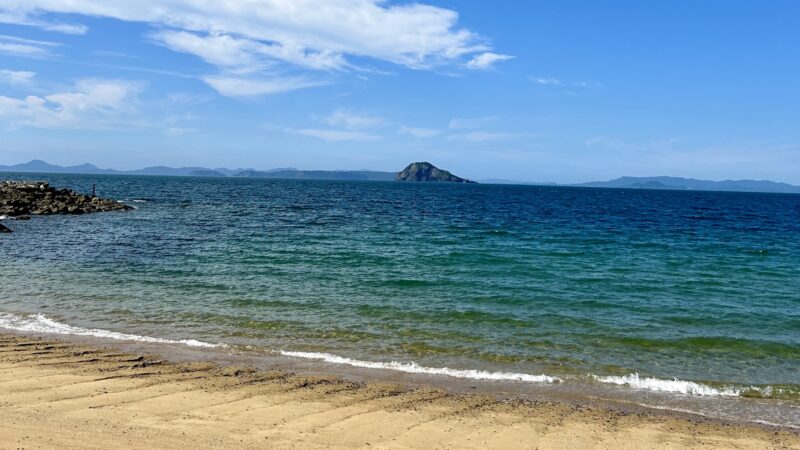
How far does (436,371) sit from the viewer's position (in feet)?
38.6

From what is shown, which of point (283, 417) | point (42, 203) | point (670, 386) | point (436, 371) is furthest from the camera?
point (42, 203)

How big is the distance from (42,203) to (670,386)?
56.9 meters

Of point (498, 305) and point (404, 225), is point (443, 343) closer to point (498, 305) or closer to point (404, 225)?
point (498, 305)

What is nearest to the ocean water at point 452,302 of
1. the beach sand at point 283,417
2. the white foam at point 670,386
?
the white foam at point 670,386

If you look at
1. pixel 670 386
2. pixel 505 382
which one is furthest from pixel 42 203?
pixel 670 386

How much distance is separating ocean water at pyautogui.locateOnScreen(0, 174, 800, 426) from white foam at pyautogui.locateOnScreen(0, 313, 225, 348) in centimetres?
7

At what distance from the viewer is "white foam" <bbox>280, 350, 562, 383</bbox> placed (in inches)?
450

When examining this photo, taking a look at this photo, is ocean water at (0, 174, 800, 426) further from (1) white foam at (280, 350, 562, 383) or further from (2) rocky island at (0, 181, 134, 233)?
(2) rocky island at (0, 181, 134, 233)

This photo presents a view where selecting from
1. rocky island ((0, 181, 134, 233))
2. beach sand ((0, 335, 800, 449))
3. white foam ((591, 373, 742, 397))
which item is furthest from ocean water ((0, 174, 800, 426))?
rocky island ((0, 181, 134, 233))

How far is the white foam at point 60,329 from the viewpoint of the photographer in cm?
1337

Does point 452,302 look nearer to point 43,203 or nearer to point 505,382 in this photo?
point 505,382

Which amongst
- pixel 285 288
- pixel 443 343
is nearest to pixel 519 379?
pixel 443 343

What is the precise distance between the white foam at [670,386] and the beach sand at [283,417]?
1404 millimetres

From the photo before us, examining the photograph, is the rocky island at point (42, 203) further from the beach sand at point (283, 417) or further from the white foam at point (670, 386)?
the white foam at point (670, 386)
